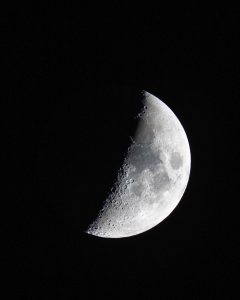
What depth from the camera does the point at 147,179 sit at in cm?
429

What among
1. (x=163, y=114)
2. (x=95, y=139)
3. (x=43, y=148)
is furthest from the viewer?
(x=163, y=114)

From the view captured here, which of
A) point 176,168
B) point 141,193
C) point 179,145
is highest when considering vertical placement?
point 179,145

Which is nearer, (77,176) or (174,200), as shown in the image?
(77,176)

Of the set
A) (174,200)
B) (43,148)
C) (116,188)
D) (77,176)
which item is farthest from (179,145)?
(43,148)

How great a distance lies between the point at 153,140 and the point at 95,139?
0.84 metres

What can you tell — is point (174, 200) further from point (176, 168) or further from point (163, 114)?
point (163, 114)

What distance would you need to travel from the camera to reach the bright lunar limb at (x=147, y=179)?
168 inches

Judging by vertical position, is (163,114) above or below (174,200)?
above

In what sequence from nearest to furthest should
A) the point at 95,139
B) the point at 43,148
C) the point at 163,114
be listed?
1. the point at 95,139
2. the point at 43,148
3. the point at 163,114

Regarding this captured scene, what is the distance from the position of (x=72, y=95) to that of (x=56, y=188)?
4.32 feet

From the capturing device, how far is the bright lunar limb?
4.27 metres

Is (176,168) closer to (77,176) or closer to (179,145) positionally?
(179,145)

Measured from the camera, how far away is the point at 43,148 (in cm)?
432

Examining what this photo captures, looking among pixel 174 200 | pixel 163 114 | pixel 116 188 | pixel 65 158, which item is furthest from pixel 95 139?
pixel 174 200
